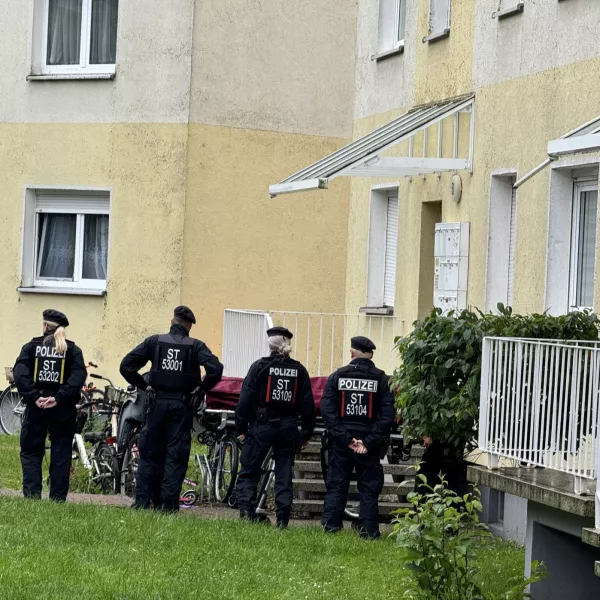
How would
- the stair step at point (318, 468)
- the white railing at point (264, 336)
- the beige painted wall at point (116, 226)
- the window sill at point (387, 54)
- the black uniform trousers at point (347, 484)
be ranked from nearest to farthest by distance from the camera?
the black uniform trousers at point (347, 484), the stair step at point (318, 468), the white railing at point (264, 336), the window sill at point (387, 54), the beige painted wall at point (116, 226)

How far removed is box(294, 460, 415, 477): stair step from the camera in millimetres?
14297

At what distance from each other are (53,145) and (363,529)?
10349 mm

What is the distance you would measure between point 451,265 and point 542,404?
227 inches

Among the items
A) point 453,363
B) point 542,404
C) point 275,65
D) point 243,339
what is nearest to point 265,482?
point 453,363

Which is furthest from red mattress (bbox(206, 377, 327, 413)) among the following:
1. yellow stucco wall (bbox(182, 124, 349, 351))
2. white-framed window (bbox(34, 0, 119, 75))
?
white-framed window (bbox(34, 0, 119, 75))

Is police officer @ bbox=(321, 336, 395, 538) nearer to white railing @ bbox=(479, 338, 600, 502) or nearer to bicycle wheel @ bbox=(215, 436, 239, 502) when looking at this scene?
bicycle wheel @ bbox=(215, 436, 239, 502)

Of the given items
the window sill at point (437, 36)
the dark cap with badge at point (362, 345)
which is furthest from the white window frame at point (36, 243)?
the dark cap with badge at point (362, 345)

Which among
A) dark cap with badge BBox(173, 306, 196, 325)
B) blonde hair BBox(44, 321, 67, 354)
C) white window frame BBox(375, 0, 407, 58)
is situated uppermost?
white window frame BBox(375, 0, 407, 58)

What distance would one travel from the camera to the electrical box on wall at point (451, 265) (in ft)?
49.7

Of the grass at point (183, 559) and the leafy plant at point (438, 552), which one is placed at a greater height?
the leafy plant at point (438, 552)

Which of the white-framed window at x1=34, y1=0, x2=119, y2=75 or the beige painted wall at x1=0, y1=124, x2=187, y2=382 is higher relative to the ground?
the white-framed window at x1=34, y1=0, x2=119, y2=75

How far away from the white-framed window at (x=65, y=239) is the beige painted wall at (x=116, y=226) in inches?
8.5

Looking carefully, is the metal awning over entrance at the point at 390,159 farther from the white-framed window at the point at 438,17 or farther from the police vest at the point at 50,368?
the police vest at the point at 50,368

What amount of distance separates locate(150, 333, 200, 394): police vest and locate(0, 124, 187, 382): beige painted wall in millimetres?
7136
